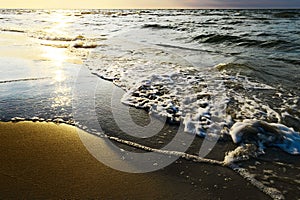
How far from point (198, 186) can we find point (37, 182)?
137cm

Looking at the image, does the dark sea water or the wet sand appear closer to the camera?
the wet sand

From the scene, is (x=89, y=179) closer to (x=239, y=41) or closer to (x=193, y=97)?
(x=193, y=97)

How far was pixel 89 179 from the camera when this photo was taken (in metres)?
2.21

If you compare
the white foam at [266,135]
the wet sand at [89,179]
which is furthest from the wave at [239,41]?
the wet sand at [89,179]

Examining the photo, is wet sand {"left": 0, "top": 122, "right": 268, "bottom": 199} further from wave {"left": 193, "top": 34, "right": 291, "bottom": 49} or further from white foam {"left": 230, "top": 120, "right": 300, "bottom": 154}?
wave {"left": 193, "top": 34, "right": 291, "bottom": 49}

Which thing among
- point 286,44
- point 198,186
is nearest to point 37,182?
point 198,186

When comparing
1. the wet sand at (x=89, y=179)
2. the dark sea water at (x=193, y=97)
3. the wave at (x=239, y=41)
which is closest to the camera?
the wet sand at (x=89, y=179)

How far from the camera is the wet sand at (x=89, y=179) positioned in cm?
204

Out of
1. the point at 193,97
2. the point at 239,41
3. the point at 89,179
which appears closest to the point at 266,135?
the point at 193,97

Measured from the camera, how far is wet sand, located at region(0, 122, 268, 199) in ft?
6.70

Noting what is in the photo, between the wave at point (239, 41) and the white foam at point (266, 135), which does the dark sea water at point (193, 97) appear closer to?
the white foam at point (266, 135)

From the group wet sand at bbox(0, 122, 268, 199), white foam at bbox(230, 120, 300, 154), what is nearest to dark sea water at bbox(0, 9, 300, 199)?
white foam at bbox(230, 120, 300, 154)

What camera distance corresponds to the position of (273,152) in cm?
269

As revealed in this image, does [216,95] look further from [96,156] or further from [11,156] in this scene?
[11,156]
